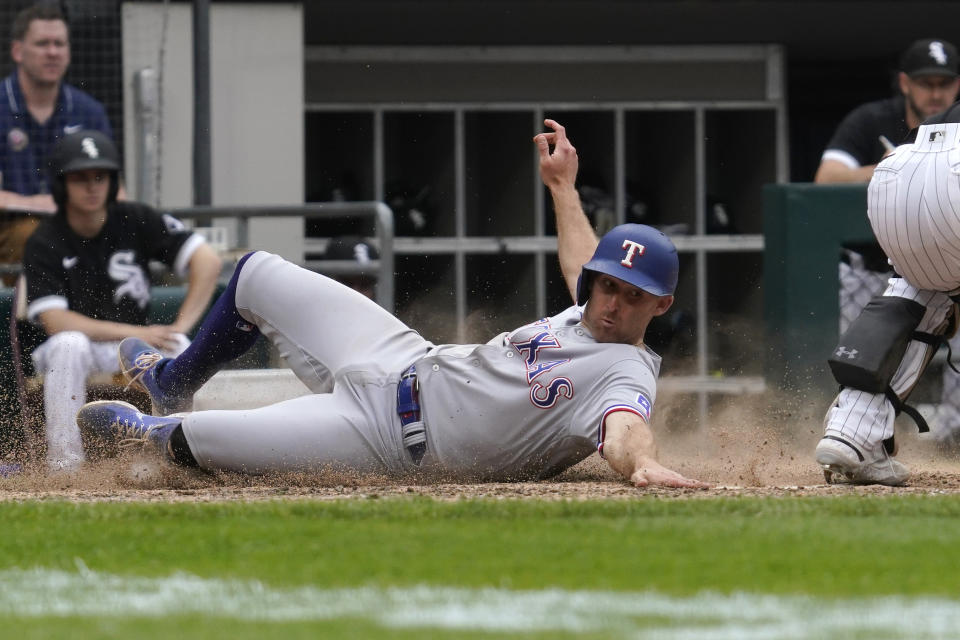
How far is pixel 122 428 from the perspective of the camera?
17.8ft

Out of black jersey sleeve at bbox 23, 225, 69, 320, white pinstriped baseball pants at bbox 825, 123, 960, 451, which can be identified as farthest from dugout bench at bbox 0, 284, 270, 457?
white pinstriped baseball pants at bbox 825, 123, 960, 451

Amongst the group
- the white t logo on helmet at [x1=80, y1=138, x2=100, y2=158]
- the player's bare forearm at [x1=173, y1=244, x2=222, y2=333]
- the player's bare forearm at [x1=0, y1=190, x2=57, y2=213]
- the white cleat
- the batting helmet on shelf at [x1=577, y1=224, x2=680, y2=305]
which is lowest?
the white cleat

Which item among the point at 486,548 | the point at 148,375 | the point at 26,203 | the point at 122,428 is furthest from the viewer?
the point at 26,203

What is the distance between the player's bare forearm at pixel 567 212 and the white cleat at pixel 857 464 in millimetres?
1052

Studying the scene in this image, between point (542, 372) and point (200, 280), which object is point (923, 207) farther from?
point (200, 280)

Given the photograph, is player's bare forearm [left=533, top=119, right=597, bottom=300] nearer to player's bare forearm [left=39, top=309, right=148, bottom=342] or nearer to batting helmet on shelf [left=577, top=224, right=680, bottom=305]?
batting helmet on shelf [left=577, top=224, right=680, bottom=305]

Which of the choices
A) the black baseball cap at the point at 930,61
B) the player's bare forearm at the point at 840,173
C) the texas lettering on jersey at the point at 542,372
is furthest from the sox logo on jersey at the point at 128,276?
the black baseball cap at the point at 930,61

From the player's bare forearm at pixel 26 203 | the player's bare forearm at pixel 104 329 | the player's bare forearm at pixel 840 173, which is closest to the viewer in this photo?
the player's bare forearm at pixel 104 329

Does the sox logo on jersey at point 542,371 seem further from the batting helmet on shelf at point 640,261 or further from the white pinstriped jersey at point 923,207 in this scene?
the white pinstriped jersey at point 923,207

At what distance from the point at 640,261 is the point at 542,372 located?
0.47 m

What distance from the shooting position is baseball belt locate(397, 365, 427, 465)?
5301mm

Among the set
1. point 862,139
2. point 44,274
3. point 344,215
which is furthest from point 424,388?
point 862,139

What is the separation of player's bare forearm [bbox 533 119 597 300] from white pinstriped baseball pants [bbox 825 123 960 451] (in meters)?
1.05

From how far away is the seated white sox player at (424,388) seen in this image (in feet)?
17.0
